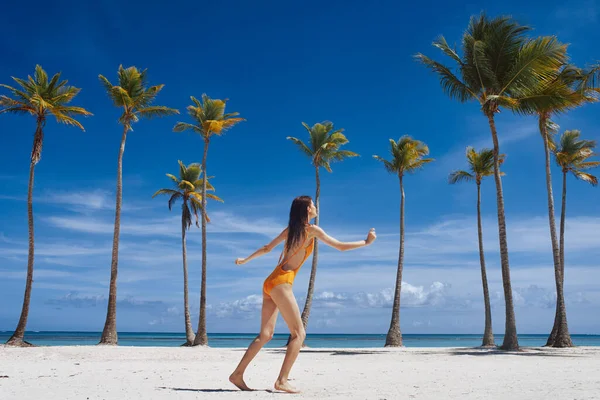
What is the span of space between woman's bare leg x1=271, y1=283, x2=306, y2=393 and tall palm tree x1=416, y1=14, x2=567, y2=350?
47.7 ft

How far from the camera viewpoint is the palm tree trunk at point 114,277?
2356cm

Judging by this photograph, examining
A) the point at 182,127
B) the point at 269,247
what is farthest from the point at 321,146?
the point at 269,247

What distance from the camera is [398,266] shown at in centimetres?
2870

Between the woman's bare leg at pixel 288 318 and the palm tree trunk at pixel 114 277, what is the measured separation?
18580 mm

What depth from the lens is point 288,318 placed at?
6.35 meters

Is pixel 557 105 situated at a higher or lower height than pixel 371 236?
higher

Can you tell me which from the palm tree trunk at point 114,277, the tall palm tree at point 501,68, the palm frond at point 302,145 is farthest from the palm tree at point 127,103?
the tall palm tree at point 501,68

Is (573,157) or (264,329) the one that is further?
(573,157)

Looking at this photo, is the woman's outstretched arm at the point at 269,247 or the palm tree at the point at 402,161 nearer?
the woman's outstretched arm at the point at 269,247

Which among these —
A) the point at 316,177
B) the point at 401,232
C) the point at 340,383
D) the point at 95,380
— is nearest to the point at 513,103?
the point at 401,232

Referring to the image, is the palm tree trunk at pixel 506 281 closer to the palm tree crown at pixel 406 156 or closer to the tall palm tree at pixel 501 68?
the tall palm tree at pixel 501 68

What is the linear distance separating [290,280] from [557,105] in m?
17.4

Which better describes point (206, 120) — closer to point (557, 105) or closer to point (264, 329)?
point (557, 105)

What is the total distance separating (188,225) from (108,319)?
10051 millimetres
